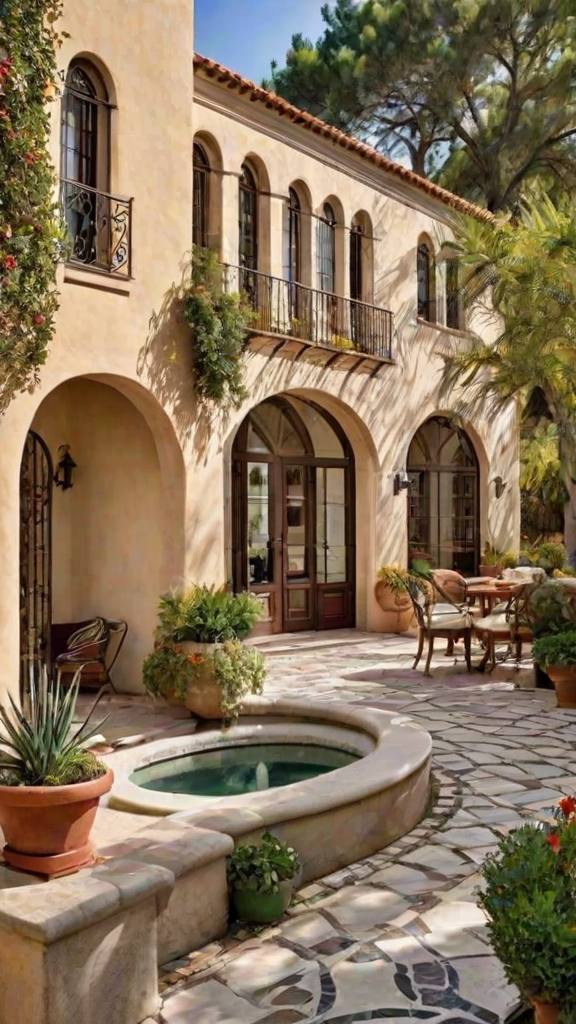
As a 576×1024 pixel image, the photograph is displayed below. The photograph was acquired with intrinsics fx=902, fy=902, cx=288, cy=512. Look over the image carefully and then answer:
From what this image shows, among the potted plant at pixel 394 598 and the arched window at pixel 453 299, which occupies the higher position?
the arched window at pixel 453 299

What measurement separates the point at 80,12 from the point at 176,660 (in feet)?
20.5

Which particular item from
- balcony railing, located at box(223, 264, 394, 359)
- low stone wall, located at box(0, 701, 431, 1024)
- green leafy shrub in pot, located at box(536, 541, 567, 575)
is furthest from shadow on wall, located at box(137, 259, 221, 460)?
green leafy shrub in pot, located at box(536, 541, 567, 575)

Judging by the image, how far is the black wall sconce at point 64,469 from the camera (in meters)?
10.3

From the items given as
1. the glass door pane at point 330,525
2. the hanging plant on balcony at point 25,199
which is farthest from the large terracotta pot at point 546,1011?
the glass door pane at point 330,525

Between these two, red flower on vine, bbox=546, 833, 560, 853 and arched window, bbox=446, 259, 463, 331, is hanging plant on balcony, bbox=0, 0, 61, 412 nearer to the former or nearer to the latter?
red flower on vine, bbox=546, 833, 560, 853

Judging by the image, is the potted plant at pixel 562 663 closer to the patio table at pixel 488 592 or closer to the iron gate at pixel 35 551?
the patio table at pixel 488 592

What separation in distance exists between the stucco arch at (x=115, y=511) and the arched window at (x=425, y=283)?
7.81 m

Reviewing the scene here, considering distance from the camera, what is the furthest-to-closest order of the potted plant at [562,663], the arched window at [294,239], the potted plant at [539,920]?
the arched window at [294,239] < the potted plant at [562,663] < the potted plant at [539,920]

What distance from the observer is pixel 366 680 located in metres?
10.5

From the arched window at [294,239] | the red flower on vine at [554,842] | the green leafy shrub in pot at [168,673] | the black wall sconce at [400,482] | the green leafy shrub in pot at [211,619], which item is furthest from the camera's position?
the black wall sconce at [400,482]

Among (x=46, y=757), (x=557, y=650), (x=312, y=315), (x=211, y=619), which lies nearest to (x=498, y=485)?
(x=312, y=315)

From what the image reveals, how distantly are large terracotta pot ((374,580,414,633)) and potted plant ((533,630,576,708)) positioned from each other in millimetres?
5053

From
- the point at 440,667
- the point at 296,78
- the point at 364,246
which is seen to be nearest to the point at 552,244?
the point at 364,246

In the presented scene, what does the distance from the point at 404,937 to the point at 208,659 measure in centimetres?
382
